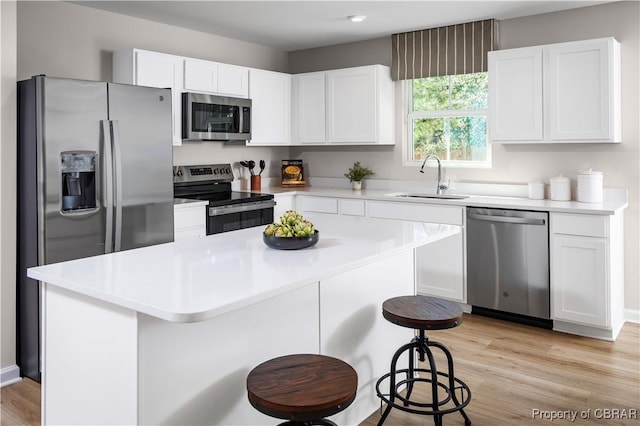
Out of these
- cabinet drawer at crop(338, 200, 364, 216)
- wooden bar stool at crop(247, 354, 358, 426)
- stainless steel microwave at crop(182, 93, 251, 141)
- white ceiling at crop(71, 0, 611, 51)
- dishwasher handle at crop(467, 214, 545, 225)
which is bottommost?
wooden bar stool at crop(247, 354, 358, 426)

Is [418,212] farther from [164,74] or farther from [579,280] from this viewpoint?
[164,74]

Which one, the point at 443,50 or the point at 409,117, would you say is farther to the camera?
the point at 409,117

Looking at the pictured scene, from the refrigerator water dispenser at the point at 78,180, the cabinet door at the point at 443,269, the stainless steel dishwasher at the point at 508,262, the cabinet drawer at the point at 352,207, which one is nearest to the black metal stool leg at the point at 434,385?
the stainless steel dishwasher at the point at 508,262

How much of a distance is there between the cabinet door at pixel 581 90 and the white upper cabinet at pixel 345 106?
5.06ft

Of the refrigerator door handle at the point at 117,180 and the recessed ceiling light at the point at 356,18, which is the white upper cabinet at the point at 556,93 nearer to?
the recessed ceiling light at the point at 356,18

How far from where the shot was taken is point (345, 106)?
5.13m

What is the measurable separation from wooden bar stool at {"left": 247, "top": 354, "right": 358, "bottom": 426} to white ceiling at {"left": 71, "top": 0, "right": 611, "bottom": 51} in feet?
9.87

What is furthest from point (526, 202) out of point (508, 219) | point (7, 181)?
point (7, 181)

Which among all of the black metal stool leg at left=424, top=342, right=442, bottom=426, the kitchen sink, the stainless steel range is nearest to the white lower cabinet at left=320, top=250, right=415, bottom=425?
the black metal stool leg at left=424, top=342, right=442, bottom=426

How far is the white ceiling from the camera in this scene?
4045mm

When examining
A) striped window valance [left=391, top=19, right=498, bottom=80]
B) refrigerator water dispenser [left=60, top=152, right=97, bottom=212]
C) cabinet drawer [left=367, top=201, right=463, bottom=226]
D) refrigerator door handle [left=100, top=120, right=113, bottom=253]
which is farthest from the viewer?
striped window valance [left=391, top=19, right=498, bottom=80]

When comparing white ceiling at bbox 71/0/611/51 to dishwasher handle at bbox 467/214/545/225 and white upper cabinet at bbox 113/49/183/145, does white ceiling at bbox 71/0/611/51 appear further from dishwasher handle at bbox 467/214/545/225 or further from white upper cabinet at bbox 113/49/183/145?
dishwasher handle at bbox 467/214/545/225

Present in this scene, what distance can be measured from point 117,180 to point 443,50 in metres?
3.06

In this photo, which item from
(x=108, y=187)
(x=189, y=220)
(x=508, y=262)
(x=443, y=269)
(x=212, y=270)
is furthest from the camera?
(x=443, y=269)
